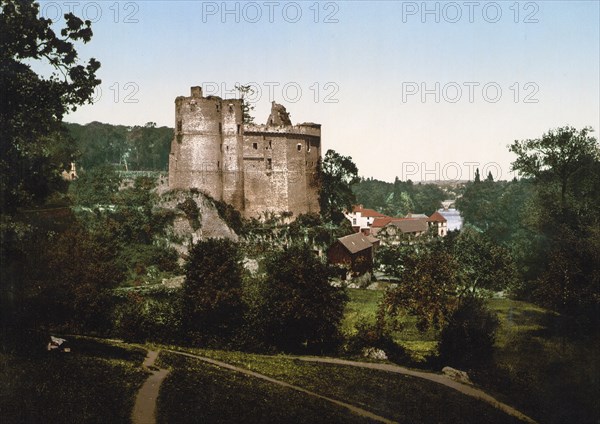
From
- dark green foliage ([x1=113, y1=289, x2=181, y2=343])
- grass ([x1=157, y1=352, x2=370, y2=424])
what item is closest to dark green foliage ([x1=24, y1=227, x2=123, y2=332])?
dark green foliage ([x1=113, y1=289, x2=181, y2=343])

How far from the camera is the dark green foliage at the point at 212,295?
1184 inches

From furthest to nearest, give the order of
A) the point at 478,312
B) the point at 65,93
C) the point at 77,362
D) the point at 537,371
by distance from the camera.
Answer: the point at 478,312, the point at 537,371, the point at 77,362, the point at 65,93

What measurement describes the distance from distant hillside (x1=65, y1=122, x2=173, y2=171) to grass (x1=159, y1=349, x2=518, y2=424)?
70403mm

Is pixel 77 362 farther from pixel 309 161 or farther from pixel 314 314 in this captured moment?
pixel 309 161

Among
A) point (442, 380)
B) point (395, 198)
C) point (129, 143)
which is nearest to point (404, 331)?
point (442, 380)

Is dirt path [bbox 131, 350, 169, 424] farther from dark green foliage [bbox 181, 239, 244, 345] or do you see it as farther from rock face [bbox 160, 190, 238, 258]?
rock face [bbox 160, 190, 238, 258]

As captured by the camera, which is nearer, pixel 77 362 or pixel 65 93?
pixel 65 93

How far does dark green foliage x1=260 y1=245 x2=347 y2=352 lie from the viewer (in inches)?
1156

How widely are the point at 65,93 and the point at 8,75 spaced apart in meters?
1.74

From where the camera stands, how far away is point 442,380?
25875 mm

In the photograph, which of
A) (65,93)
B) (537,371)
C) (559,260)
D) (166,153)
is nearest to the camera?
(65,93)

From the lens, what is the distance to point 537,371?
2742 cm

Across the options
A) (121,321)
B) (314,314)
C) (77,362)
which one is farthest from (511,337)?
(77,362)

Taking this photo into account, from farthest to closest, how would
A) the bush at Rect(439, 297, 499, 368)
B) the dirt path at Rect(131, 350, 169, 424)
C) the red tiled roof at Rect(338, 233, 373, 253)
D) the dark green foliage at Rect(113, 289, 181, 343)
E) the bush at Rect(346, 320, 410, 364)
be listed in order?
the red tiled roof at Rect(338, 233, 373, 253), the bush at Rect(346, 320, 410, 364), the dark green foliage at Rect(113, 289, 181, 343), the bush at Rect(439, 297, 499, 368), the dirt path at Rect(131, 350, 169, 424)
